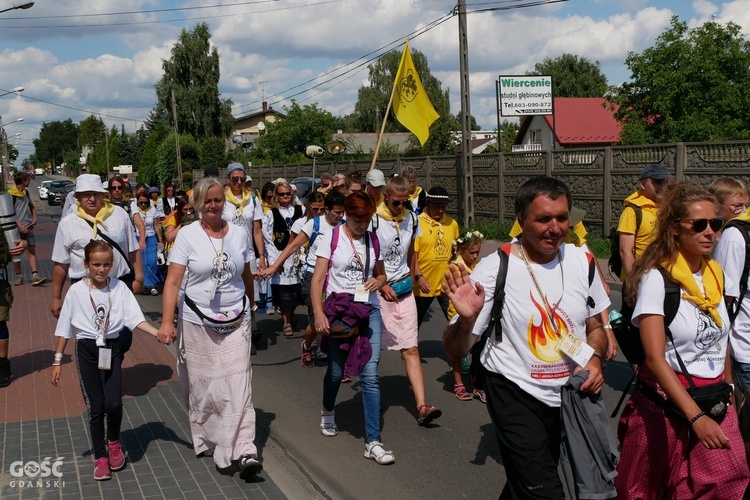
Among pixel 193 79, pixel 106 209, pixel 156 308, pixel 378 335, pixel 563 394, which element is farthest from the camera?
pixel 193 79

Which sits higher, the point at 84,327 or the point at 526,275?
the point at 526,275

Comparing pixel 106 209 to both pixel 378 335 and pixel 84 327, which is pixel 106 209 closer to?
pixel 84 327

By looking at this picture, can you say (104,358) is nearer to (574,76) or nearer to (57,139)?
(574,76)

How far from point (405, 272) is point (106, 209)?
2.49 meters

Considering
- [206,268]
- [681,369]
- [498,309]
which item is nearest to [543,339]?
[498,309]

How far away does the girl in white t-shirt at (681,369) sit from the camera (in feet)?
11.2

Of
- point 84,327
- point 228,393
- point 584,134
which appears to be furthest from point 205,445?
point 584,134

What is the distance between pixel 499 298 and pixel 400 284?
321 centimetres

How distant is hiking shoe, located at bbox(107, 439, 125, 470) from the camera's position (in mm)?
5254

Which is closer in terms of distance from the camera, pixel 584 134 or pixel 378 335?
pixel 378 335

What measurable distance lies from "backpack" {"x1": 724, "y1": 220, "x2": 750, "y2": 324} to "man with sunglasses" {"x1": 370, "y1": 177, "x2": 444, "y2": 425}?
7.95 ft

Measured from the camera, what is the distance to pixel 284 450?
5.80 metres

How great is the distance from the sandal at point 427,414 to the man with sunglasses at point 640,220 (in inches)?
71.5

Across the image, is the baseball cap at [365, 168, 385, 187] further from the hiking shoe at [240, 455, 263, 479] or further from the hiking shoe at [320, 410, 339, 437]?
the hiking shoe at [240, 455, 263, 479]
